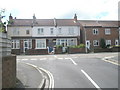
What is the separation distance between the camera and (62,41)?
4712 centimetres

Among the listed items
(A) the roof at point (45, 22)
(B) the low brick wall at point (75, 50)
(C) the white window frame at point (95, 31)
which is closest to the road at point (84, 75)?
(B) the low brick wall at point (75, 50)

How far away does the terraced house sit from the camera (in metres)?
46.7

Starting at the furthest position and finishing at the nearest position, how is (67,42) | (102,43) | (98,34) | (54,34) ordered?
(98,34) < (54,34) < (67,42) < (102,43)

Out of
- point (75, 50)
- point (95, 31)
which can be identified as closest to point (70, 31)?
point (95, 31)

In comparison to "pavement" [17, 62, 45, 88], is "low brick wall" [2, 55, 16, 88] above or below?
above

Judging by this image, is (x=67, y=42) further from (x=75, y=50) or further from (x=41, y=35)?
(x=75, y=50)

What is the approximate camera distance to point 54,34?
157 ft

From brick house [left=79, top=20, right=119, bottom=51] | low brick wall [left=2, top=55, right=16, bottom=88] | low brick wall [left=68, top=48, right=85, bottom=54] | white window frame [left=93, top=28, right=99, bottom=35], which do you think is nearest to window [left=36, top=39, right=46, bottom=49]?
low brick wall [left=68, top=48, right=85, bottom=54]

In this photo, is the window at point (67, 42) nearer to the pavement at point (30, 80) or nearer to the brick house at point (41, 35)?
the brick house at point (41, 35)

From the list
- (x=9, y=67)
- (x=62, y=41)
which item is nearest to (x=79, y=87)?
Answer: (x=9, y=67)

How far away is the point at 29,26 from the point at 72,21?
38.8ft

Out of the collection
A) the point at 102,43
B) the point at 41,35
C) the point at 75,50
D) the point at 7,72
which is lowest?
the point at 75,50

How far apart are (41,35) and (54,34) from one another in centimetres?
325

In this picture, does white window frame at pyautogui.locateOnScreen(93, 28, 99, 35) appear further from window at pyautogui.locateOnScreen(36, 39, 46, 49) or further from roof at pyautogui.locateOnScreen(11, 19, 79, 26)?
window at pyautogui.locateOnScreen(36, 39, 46, 49)
